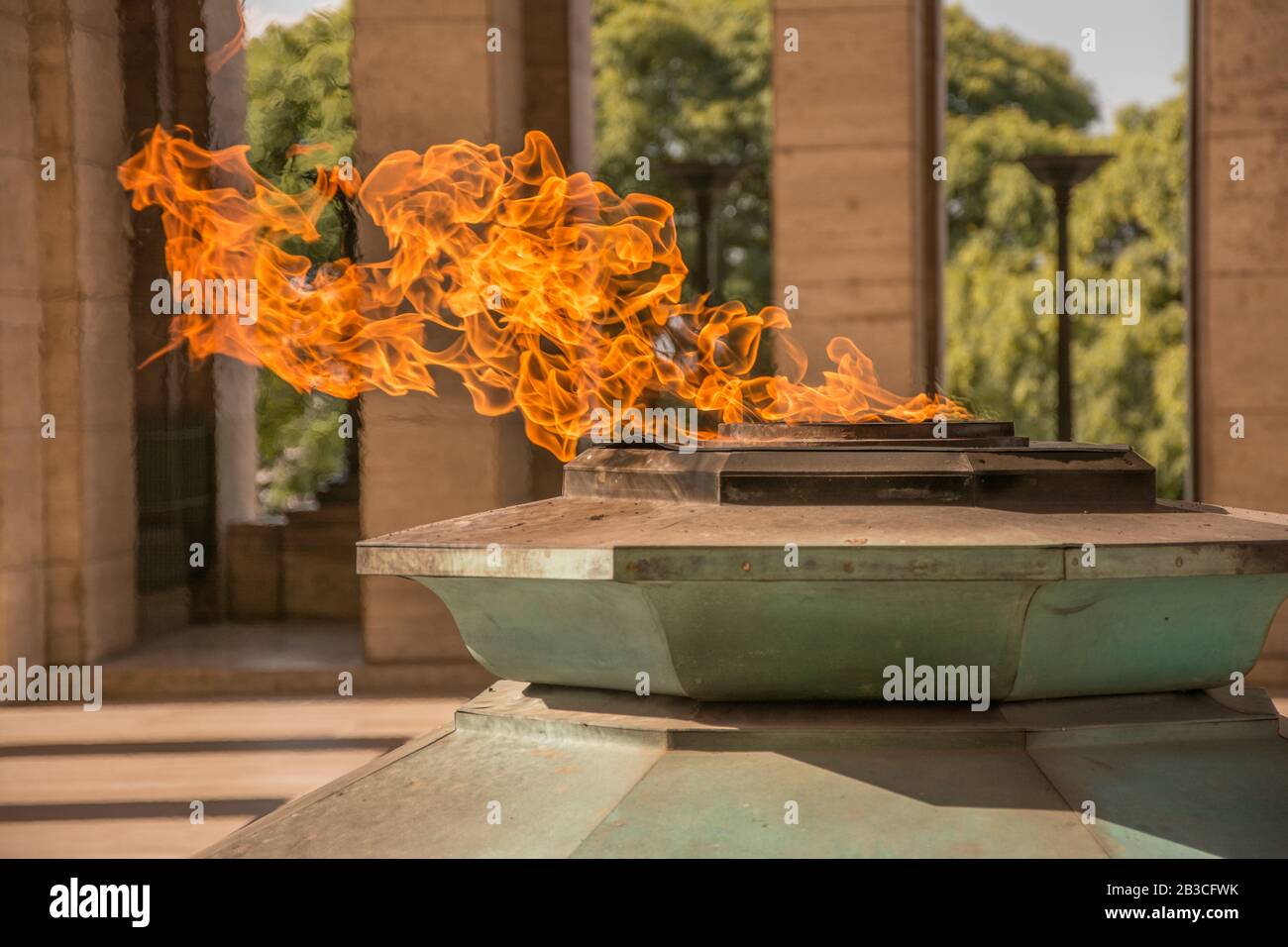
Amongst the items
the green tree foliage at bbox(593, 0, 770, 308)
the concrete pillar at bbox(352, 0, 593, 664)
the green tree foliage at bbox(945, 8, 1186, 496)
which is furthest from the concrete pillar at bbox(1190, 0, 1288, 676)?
the green tree foliage at bbox(593, 0, 770, 308)

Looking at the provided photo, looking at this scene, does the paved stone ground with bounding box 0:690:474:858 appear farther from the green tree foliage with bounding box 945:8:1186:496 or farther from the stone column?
the green tree foliage with bounding box 945:8:1186:496

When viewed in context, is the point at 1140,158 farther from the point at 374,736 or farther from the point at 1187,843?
the point at 1187,843

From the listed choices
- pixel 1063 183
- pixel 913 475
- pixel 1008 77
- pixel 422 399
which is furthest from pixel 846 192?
pixel 1008 77

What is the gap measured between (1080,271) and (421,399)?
637 inches

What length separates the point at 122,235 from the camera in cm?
1109

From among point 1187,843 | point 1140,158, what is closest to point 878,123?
point 1187,843

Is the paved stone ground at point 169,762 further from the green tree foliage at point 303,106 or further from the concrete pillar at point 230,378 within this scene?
the green tree foliage at point 303,106

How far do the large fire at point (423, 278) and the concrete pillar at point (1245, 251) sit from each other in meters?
2.15

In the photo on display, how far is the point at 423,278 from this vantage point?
399 inches

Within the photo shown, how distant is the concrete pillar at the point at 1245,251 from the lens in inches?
373

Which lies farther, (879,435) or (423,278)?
(423,278)

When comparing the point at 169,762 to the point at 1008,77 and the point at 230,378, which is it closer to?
the point at 230,378
